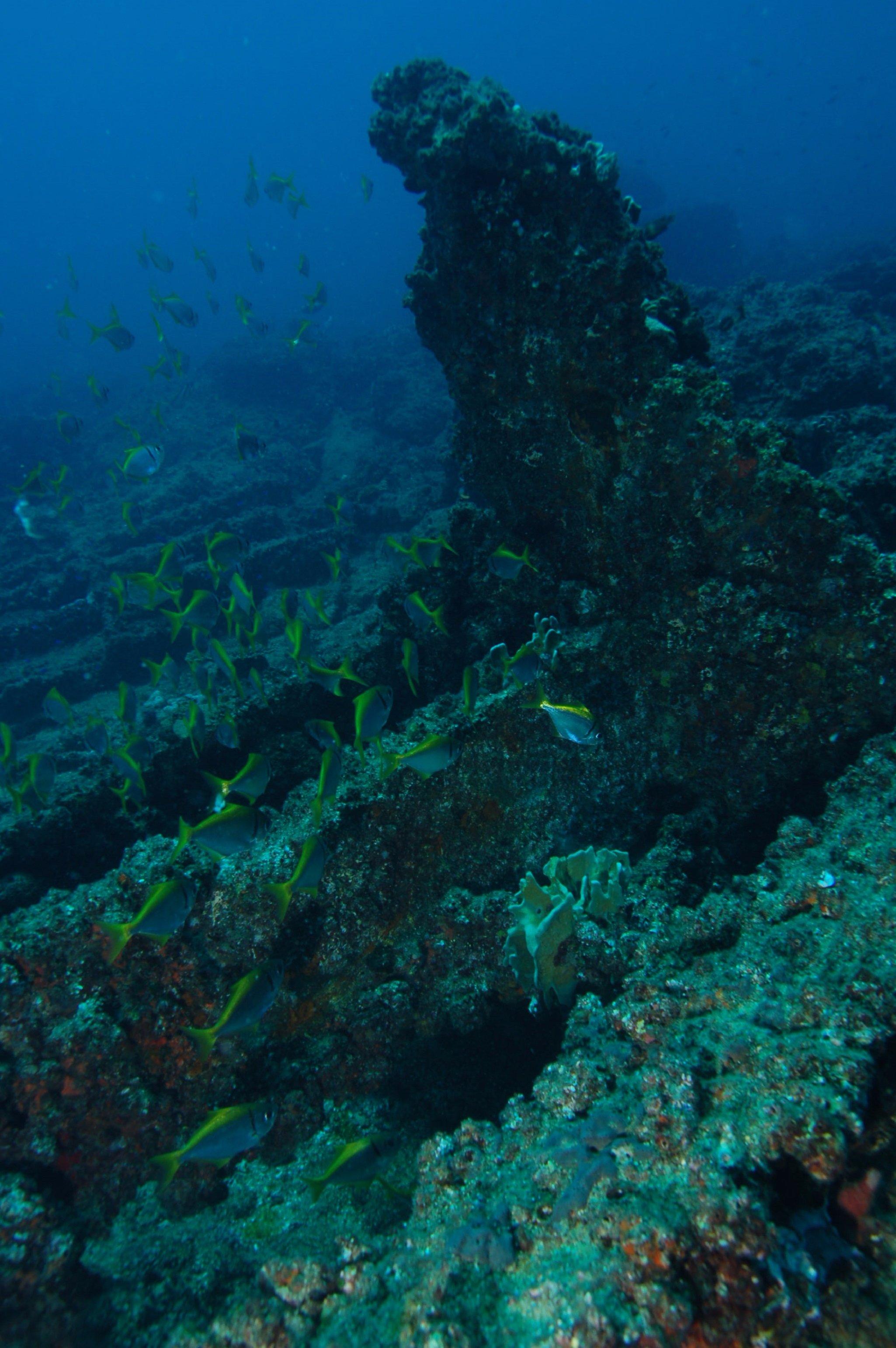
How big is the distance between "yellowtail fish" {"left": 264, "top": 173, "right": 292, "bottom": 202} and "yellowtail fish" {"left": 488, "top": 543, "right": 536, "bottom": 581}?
1088 centimetres

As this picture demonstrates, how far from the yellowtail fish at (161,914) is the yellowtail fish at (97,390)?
34.4ft

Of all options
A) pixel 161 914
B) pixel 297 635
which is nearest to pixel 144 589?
pixel 297 635

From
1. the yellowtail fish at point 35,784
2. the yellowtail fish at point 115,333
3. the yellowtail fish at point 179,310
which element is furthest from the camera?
the yellowtail fish at point 179,310

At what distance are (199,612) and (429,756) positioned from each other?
3620 mm

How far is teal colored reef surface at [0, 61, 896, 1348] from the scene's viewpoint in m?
2.27

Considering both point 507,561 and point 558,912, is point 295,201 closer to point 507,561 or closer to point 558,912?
point 507,561

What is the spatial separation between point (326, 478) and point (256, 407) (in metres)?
9.63

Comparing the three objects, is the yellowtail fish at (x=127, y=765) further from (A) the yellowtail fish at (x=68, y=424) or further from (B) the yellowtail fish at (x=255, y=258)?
(B) the yellowtail fish at (x=255, y=258)

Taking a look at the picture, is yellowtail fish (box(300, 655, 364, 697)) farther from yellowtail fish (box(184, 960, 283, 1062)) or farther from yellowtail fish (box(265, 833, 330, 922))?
Result: yellowtail fish (box(184, 960, 283, 1062))

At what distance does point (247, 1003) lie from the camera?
309 cm

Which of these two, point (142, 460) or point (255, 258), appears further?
point (255, 258)

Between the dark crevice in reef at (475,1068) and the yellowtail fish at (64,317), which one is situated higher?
the yellowtail fish at (64,317)

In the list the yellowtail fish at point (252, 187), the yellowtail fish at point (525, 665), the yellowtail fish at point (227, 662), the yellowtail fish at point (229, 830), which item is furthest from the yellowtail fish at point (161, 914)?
the yellowtail fish at point (252, 187)

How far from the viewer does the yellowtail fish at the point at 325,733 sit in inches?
168
